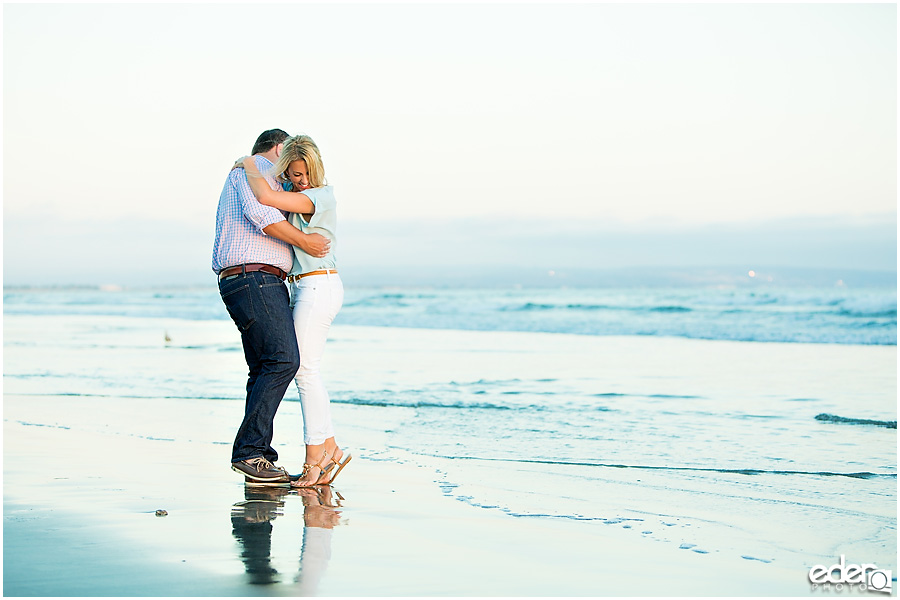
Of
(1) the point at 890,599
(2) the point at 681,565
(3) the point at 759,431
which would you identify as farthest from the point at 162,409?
(1) the point at 890,599

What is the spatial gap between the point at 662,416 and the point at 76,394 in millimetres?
5219

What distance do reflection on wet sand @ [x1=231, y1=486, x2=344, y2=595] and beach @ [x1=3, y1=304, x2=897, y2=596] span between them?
0.01 m

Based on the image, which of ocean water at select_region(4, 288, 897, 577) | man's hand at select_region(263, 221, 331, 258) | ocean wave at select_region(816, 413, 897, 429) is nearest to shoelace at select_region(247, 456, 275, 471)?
ocean water at select_region(4, 288, 897, 577)

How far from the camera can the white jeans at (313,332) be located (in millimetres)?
4262

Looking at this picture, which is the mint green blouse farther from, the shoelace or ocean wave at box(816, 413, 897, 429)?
ocean wave at box(816, 413, 897, 429)

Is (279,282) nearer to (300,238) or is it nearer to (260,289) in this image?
(260,289)

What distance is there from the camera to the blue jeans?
4.14 metres

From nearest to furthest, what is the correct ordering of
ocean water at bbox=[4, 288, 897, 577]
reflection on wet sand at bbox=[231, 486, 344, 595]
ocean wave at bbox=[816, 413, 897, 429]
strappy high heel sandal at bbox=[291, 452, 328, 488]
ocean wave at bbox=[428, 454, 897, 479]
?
1. reflection on wet sand at bbox=[231, 486, 344, 595]
2. ocean water at bbox=[4, 288, 897, 577]
3. strappy high heel sandal at bbox=[291, 452, 328, 488]
4. ocean wave at bbox=[428, 454, 897, 479]
5. ocean wave at bbox=[816, 413, 897, 429]

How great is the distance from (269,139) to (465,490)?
1.95 meters

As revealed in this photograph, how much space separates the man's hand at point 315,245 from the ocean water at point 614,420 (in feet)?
4.19

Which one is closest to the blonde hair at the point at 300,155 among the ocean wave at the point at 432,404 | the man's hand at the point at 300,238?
the man's hand at the point at 300,238

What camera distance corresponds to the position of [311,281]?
4.26 meters

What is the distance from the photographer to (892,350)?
14.9 meters

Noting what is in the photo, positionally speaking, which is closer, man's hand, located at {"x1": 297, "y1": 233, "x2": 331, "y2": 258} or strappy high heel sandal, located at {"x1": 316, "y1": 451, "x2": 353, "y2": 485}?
man's hand, located at {"x1": 297, "y1": 233, "x2": 331, "y2": 258}
